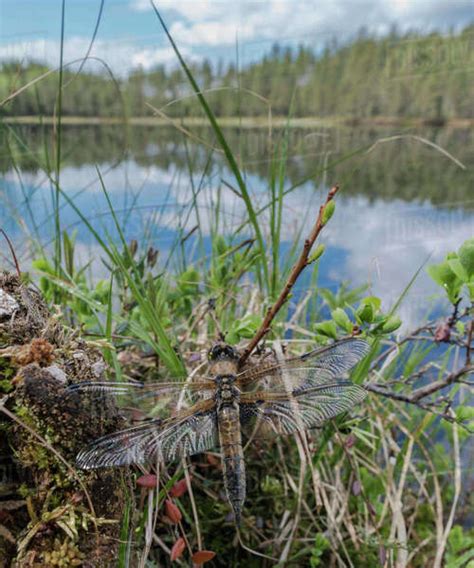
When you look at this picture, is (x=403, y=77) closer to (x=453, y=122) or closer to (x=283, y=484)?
(x=453, y=122)

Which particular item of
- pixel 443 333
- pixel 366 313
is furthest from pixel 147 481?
pixel 443 333

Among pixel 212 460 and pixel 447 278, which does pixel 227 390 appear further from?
pixel 447 278

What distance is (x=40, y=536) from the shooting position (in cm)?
75

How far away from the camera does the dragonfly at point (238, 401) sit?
90 cm

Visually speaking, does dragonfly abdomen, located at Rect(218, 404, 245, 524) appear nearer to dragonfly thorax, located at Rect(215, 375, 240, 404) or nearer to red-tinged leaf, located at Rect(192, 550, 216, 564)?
dragonfly thorax, located at Rect(215, 375, 240, 404)

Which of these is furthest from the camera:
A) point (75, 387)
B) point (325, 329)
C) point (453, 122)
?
point (453, 122)

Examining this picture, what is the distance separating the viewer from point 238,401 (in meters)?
0.91

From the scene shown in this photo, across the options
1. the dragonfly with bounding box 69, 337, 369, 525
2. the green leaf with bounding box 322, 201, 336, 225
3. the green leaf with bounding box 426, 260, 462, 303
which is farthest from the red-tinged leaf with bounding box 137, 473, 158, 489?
the green leaf with bounding box 426, 260, 462, 303

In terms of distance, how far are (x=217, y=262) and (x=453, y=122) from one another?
62.2 feet

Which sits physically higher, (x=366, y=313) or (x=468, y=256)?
(x=468, y=256)

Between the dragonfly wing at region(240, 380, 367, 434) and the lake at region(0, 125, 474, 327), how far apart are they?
46 centimetres

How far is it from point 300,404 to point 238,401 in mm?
115

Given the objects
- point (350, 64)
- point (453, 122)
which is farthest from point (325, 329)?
point (453, 122)

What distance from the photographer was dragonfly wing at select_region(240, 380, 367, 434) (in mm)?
908
